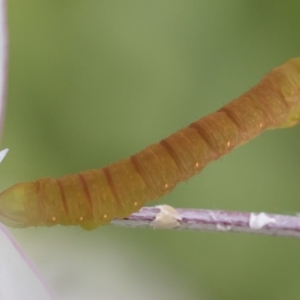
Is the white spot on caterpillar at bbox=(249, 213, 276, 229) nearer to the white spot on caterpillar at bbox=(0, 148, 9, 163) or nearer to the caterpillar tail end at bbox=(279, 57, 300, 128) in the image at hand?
the caterpillar tail end at bbox=(279, 57, 300, 128)

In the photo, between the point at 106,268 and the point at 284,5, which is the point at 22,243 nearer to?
the point at 106,268

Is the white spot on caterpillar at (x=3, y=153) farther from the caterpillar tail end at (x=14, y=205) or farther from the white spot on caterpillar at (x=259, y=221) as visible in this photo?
the white spot on caterpillar at (x=259, y=221)

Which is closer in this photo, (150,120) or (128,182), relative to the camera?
(128,182)

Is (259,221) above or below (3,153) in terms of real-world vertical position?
below

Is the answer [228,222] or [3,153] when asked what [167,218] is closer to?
[228,222]

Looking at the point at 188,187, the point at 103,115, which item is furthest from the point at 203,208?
the point at 103,115

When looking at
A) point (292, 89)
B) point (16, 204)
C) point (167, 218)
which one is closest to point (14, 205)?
point (16, 204)

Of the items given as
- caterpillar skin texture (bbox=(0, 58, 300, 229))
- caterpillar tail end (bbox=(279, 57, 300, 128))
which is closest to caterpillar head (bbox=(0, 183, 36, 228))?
caterpillar skin texture (bbox=(0, 58, 300, 229))
